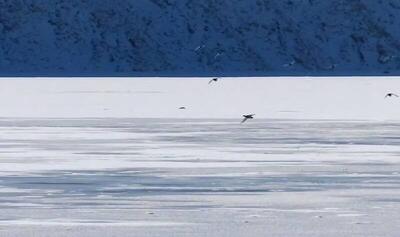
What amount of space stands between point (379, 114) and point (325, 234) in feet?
67.0

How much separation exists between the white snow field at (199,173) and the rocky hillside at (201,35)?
250 feet

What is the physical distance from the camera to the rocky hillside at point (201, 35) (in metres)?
110

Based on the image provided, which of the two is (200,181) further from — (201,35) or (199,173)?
(201,35)

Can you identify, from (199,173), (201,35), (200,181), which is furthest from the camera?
(201,35)

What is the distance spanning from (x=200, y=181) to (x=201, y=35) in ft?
324

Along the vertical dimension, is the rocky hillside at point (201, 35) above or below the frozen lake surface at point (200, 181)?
above

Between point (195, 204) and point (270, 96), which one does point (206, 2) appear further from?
point (195, 204)

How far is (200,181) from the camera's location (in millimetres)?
16953

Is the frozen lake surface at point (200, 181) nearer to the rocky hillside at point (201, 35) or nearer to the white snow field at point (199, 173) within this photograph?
the white snow field at point (199, 173)

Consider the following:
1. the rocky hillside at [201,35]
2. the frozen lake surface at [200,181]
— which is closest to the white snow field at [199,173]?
the frozen lake surface at [200,181]

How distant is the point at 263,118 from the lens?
31.0 metres

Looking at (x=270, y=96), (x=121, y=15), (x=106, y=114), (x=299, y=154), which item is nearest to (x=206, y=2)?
(x=121, y=15)

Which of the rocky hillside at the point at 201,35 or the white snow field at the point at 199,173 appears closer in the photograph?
the white snow field at the point at 199,173

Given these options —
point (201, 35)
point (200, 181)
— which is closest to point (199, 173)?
point (200, 181)
